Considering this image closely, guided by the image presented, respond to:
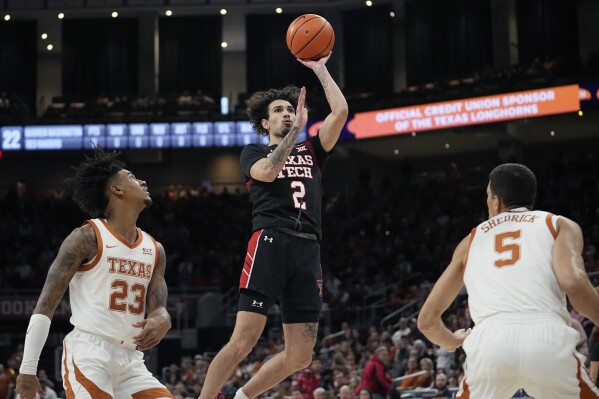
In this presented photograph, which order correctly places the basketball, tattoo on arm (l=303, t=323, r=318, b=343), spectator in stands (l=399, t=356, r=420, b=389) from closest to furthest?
1. tattoo on arm (l=303, t=323, r=318, b=343)
2. the basketball
3. spectator in stands (l=399, t=356, r=420, b=389)

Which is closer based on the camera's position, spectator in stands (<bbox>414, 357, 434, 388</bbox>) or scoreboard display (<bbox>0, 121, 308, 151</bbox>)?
spectator in stands (<bbox>414, 357, 434, 388</bbox>)

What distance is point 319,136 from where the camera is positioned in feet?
24.0

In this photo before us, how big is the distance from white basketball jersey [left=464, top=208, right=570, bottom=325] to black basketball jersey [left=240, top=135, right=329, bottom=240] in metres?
1.94

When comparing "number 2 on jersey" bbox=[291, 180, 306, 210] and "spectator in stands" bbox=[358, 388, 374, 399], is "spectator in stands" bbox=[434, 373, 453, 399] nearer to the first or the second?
"spectator in stands" bbox=[358, 388, 374, 399]

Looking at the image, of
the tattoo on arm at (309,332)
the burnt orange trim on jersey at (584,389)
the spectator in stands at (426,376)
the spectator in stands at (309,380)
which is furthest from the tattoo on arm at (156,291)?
the spectator in stands at (309,380)

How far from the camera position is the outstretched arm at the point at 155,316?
233 inches

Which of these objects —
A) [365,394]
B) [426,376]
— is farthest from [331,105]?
[426,376]

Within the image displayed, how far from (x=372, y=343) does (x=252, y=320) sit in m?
11.4

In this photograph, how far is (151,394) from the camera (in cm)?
576

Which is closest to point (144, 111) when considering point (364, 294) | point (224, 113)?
point (224, 113)

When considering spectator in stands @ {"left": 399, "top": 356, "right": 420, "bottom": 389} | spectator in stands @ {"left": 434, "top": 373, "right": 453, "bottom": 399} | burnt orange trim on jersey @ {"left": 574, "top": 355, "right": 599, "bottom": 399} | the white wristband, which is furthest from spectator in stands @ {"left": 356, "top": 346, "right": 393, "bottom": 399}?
burnt orange trim on jersey @ {"left": 574, "top": 355, "right": 599, "bottom": 399}

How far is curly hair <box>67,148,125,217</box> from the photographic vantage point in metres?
6.44

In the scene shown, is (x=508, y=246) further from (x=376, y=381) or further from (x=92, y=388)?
(x=376, y=381)

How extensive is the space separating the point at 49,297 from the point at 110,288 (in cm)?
36
